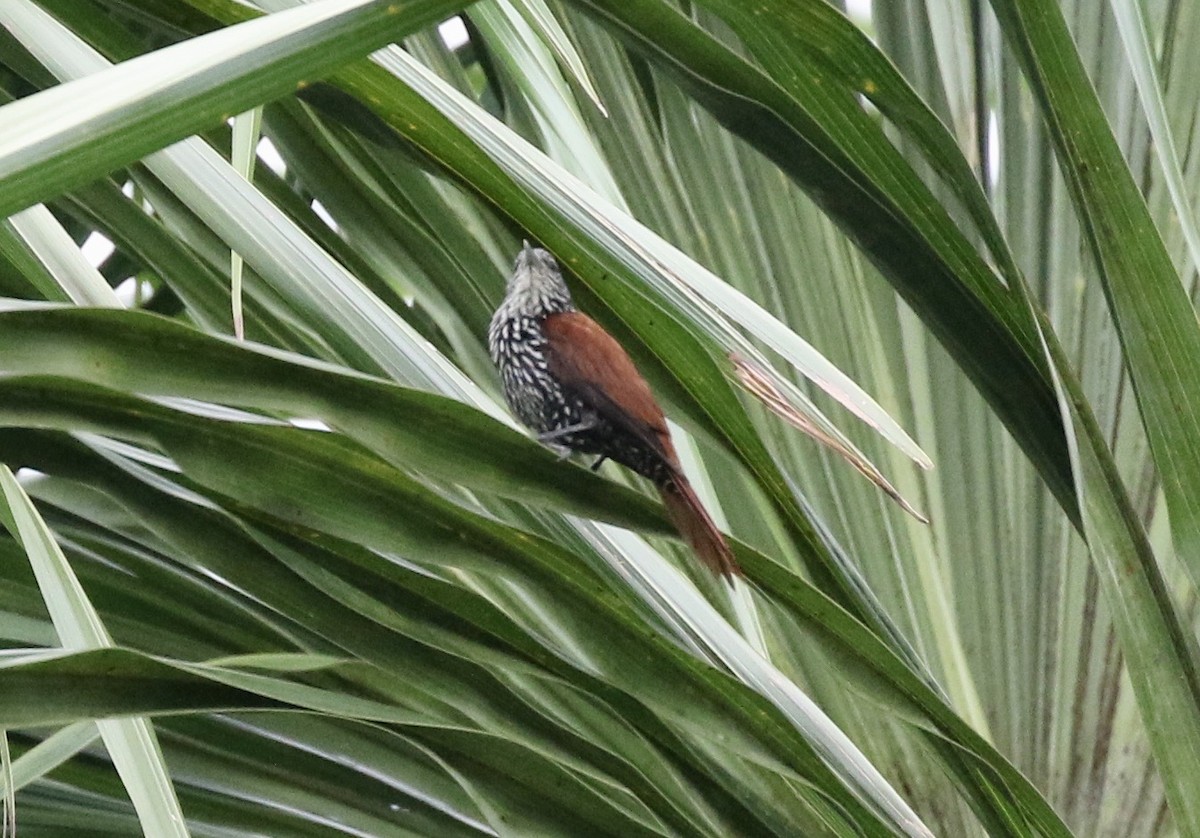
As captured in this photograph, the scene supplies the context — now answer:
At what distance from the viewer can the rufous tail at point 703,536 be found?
0.81 meters

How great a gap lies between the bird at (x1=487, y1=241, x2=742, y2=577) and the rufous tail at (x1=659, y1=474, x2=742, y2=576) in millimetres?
146

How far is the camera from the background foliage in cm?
61

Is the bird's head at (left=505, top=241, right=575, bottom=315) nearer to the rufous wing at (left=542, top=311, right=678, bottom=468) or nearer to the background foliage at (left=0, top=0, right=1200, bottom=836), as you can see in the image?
the rufous wing at (left=542, top=311, right=678, bottom=468)

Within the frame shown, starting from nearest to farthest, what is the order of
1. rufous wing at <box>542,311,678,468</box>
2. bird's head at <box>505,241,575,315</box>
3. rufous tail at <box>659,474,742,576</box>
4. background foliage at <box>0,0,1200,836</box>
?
background foliage at <box>0,0,1200,836</box>, rufous tail at <box>659,474,742,576</box>, rufous wing at <box>542,311,678,468</box>, bird's head at <box>505,241,575,315</box>

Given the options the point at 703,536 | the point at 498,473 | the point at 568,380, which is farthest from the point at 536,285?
the point at 498,473

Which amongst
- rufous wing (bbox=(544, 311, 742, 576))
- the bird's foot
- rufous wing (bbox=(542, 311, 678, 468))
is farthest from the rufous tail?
the bird's foot

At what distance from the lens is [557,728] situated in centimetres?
84

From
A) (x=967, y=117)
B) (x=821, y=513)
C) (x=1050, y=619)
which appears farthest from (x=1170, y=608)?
(x=967, y=117)

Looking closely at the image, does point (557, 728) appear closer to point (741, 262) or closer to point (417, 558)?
point (417, 558)

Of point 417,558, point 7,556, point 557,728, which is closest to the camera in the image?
point 417,558

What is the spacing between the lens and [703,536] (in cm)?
88

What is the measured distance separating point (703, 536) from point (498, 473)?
0.23 meters

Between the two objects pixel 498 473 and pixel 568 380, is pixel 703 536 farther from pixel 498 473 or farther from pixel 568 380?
pixel 568 380

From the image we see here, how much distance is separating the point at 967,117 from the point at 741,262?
24 cm
